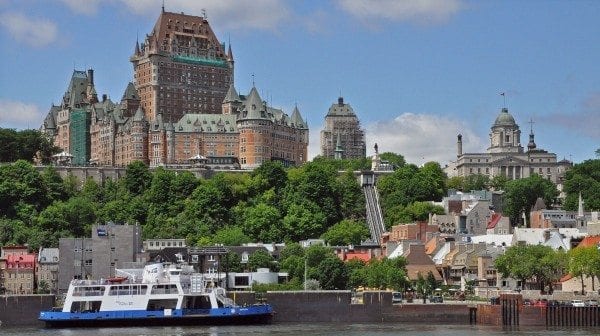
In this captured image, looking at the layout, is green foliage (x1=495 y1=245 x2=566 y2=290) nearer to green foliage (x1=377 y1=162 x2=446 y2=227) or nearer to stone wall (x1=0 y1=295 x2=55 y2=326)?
stone wall (x1=0 y1=295 x2=55 y2=326)

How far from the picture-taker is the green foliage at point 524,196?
580ft

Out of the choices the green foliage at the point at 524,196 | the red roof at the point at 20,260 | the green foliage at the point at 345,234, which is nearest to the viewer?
the red roof at the point at 20,260

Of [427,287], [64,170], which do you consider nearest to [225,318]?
[427,287]

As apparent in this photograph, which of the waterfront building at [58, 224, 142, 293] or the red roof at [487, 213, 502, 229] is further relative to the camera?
the red roof at [487, 213, 502, 229]

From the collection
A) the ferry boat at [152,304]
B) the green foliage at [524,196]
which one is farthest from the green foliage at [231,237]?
the green foliage at [524,196]

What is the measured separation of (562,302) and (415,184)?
68820mm

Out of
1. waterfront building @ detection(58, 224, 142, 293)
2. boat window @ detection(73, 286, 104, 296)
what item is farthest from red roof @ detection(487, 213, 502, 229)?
boat window @ detection(73, 286, 104, 296)

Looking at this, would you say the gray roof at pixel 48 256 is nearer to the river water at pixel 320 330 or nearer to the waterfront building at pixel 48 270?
the waterfront building at pixel 48 270

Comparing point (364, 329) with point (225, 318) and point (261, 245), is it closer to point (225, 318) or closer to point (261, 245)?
point (225, 318)

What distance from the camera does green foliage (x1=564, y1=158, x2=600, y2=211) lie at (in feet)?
567

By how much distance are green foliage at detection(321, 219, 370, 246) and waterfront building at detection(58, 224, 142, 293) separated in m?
34.0

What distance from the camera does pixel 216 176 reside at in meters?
180

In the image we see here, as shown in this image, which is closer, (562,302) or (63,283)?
(562,302)

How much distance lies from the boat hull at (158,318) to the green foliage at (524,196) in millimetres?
74623
